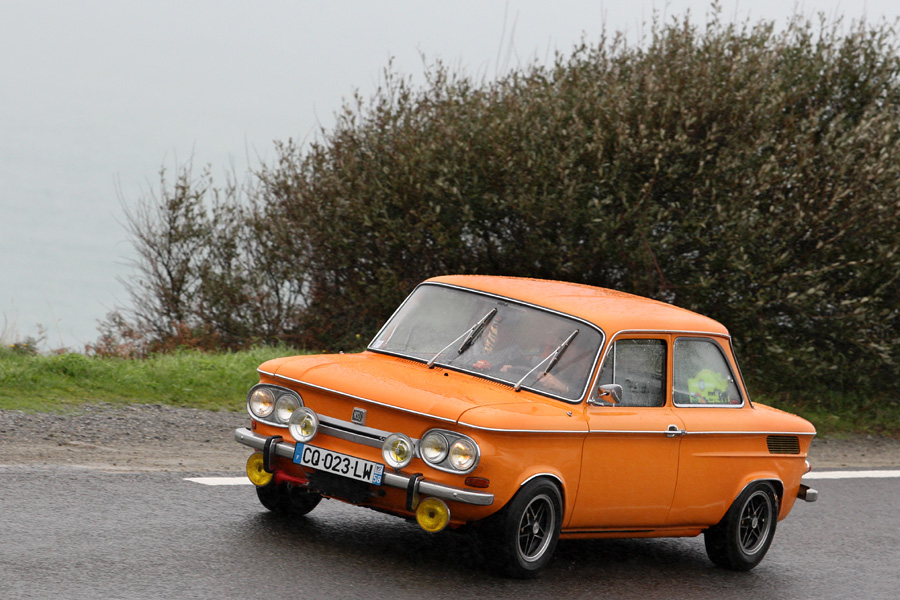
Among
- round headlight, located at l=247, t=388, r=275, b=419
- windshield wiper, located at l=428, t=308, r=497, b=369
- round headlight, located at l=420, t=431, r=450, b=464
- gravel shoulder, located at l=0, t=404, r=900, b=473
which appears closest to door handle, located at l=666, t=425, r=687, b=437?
windshield wiper, located at l=428, t=308, r=497, b=369

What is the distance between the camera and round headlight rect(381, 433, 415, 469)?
5.77m

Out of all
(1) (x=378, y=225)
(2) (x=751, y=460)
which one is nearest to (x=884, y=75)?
(1) (x=378, y=225)

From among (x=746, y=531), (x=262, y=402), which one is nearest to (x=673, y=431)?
(x=746, y=531)

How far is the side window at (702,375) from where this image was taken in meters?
7.04

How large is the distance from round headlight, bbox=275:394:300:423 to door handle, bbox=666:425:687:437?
2284 millimetres

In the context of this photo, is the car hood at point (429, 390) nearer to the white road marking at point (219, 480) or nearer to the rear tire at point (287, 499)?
the rear tire at point (287, 499)

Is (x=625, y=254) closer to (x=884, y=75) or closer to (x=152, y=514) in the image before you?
(x=884, y=75)

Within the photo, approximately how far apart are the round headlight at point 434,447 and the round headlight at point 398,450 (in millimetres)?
74

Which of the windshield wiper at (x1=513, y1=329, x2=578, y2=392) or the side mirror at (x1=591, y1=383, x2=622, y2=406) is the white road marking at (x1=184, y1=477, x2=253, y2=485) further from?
the side mirror at (x1=591, y1=383, x2=622, y2=406)

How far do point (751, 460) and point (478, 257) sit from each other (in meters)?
11.2

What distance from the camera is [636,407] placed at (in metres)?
6.64

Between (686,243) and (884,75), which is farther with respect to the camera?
(884,75)

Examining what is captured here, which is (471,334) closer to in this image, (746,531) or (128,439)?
(746,531)

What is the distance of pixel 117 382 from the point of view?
471 inches
